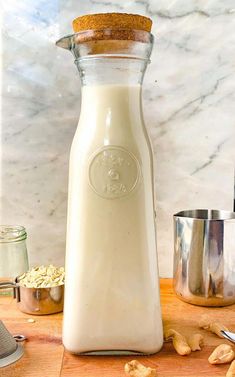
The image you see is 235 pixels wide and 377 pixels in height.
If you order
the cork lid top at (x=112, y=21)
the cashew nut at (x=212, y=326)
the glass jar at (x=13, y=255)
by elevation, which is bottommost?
the cashew nut at (x=212, y=326)

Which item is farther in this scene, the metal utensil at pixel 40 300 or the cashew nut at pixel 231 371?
the metal utensil at pixel 40 300

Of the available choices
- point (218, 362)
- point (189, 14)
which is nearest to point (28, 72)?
point (189, 14)

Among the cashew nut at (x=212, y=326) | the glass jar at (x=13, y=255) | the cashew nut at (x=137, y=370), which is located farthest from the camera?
the glass jar at (x=13, y=255)

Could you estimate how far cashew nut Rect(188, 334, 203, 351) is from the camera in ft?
1.94

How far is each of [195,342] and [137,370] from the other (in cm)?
10

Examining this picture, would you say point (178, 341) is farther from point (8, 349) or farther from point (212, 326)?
point (8, 349)

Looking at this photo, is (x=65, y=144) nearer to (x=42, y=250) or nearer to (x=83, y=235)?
(x=42, y=250)

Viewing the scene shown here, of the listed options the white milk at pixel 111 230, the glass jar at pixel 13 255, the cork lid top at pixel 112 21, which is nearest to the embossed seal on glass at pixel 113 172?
the white milk at pixel 111 230

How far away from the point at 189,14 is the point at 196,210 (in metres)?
0.31

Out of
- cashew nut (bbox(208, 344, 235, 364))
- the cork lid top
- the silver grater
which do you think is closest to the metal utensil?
the silver grater

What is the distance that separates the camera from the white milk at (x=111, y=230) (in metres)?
0.56

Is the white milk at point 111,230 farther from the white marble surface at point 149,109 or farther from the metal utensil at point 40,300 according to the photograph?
the white marble surface at point 149,109

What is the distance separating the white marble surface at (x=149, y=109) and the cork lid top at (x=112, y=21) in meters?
0.26

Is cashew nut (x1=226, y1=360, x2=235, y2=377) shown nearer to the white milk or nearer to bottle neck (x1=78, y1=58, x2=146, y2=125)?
the white milk
